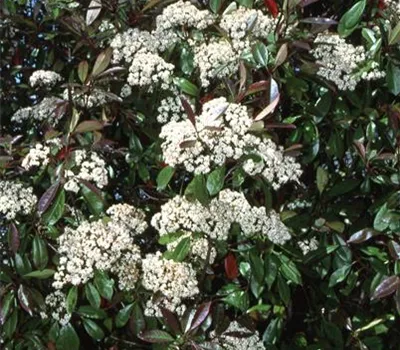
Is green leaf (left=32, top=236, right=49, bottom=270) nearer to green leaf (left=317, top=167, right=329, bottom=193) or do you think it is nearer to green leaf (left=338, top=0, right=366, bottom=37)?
green leaf (left=317, top=167, right=329, bottom=193)


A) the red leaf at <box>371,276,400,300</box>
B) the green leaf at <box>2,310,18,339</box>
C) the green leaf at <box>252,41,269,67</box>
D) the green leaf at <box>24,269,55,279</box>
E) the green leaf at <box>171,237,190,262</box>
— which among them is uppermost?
the green leaf at <box>252,41,269,67</box>

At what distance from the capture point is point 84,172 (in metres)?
2.28

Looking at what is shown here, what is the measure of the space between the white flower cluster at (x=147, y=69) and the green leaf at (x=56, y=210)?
43 centimetres

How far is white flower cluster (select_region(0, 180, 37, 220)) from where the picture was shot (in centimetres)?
231

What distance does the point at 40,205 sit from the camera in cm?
225

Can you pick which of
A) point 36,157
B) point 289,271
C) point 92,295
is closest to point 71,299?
point 92,295

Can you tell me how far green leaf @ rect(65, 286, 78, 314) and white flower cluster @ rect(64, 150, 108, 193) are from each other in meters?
0.32

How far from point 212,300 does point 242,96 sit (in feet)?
2.18

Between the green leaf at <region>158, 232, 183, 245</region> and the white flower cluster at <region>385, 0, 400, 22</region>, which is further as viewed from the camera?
the white flower cluster at <region>385, 0, 400, 22</region>

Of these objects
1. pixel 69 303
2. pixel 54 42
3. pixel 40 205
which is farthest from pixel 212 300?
pixel 54 42

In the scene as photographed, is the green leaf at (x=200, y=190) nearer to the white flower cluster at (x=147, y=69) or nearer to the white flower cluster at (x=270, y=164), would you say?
the white flower cluster at (x=270, y=164)

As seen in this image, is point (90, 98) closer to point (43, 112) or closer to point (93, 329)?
point (43, 112)

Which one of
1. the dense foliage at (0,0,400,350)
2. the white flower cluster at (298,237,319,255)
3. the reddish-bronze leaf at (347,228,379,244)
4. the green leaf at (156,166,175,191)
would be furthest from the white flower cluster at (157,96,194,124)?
the reddish-bronze leaf at (347,228,379,244)

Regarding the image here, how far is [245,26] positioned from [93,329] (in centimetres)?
107
